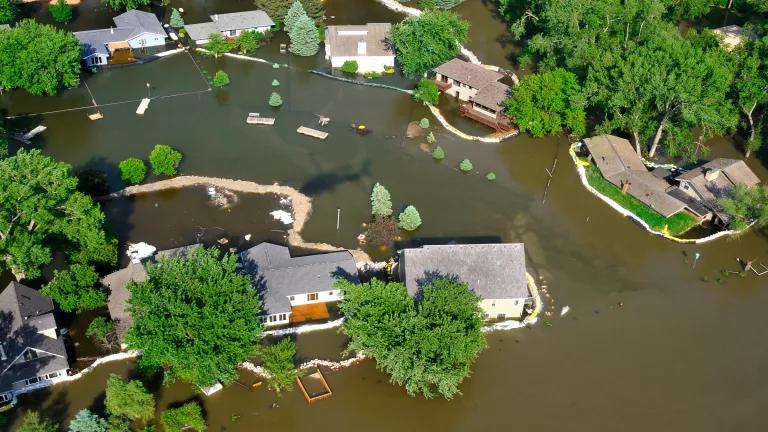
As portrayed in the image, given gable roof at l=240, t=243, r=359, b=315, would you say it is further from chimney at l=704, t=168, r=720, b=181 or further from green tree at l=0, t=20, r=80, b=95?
green tree at l=0, t=20, r=80, b=95

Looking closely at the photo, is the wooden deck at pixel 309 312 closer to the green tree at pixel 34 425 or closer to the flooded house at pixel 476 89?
the green tree at pixel 34 425

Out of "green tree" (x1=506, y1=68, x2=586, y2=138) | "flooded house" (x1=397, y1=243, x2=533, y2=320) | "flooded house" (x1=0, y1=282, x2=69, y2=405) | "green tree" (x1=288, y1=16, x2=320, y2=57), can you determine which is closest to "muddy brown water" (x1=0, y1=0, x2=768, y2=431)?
"flooded house" (x1=0, y1=282, x2=69, y2=405)

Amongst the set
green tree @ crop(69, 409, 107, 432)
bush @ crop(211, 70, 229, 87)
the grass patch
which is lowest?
the grass patch

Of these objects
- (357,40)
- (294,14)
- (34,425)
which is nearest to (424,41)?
(357,40)

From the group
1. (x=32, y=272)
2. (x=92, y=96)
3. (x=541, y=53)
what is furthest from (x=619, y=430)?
(x=92, y=96)

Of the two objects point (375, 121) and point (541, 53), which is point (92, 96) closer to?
point (375, 121)

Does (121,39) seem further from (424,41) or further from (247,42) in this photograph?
(424,41)
